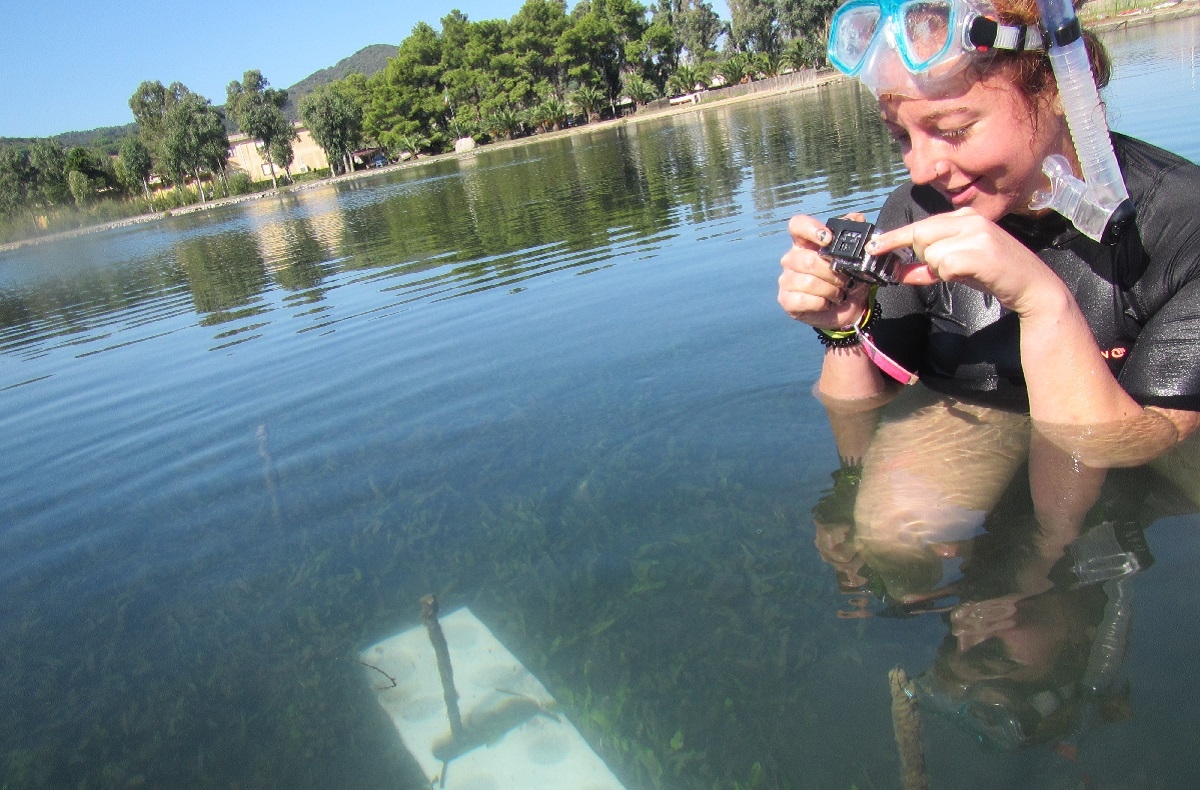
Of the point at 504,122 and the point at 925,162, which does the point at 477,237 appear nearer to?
the point at 925,162

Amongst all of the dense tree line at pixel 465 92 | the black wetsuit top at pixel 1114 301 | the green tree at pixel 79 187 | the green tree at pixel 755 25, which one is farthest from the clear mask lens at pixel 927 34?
the green tree at pixel 755 25

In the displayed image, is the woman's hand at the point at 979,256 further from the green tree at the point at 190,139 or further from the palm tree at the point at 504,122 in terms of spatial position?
the palm tree at the point at 504,122

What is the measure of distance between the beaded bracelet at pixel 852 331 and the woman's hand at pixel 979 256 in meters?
0.60

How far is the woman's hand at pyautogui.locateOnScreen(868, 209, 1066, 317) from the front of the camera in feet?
6.13

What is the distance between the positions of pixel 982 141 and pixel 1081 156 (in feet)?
Answer: 0.79

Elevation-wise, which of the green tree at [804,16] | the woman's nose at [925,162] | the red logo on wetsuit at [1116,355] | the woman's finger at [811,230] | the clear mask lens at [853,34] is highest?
the green tree at [804,16]

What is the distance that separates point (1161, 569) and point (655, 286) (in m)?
5.09

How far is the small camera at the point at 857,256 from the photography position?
2.06 m

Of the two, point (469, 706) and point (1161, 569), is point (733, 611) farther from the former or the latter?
point (1161, 569)

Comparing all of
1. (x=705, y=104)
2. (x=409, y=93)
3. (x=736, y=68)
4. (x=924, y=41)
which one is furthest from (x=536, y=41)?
(x=924, y=41)

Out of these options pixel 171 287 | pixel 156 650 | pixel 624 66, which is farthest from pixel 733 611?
pixel 624 66

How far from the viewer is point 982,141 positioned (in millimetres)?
A: 1990

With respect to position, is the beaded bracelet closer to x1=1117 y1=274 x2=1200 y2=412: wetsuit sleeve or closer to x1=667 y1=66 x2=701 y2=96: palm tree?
x1=1117 y1=274 x2=1200 y2=412: wetsuit sleeve

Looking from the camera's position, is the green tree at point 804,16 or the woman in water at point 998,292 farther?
the green tree at point 804,16
